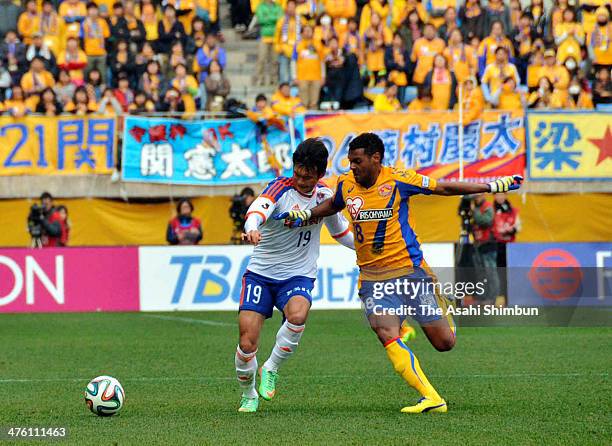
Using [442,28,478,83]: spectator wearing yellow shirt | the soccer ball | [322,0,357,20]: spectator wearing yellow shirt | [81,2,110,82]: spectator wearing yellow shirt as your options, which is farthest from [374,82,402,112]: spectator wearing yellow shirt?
the soccer ball

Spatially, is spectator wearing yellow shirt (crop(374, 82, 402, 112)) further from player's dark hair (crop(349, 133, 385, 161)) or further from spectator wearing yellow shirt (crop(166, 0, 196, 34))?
player's dark hair (crop(349, 133, 385, 161))

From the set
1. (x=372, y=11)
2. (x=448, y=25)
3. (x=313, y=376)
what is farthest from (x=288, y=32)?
(x=313, y=376)

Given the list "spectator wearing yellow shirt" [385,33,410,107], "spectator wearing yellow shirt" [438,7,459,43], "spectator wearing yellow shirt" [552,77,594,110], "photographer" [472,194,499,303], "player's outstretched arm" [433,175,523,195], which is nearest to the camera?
"player's outstretched arm" [433,175,523,195]

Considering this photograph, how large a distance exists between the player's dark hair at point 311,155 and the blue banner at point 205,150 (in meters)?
13.9

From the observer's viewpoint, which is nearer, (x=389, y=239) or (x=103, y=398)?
(x=103, y=398)

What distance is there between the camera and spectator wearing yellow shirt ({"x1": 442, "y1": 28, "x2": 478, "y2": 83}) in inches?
978

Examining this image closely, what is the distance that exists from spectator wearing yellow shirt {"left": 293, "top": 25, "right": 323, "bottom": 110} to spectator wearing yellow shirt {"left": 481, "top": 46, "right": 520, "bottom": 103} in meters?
3.28

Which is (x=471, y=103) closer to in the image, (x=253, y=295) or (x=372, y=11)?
(x=372, y=11)

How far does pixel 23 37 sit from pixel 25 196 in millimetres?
3909

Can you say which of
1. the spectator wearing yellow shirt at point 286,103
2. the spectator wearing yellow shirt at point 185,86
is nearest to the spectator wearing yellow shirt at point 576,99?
the spectator wearing yellow shirt at point 286,103

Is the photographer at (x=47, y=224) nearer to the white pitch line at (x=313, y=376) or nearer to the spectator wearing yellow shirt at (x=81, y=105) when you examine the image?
the spectator wearing yellow shirt at (x=81, y=105)

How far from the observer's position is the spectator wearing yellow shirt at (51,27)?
25.9 m

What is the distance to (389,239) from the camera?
9.75m

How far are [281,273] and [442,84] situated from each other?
14478 millimetres
